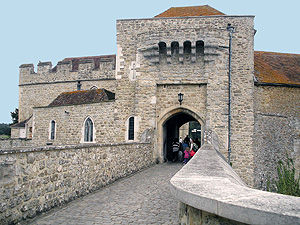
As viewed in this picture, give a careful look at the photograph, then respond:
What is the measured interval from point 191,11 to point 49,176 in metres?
15.1

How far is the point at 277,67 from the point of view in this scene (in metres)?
19.3

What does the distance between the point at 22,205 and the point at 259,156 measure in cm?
Result: 1386

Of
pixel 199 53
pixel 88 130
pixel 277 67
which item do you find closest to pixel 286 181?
pixel 277 67

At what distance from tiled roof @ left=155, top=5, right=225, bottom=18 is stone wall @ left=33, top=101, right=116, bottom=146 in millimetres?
6491

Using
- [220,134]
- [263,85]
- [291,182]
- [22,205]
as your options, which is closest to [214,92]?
[220,134]

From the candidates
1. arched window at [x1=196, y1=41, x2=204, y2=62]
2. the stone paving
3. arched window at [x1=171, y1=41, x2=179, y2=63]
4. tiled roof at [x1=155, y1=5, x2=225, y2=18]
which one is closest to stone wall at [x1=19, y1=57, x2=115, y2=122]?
tiled roof at [x1=155, y1=5, x2=225, y2=18]

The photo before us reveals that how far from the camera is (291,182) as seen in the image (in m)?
16.8

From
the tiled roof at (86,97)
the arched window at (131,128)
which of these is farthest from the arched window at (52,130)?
the arched window at (131,128)

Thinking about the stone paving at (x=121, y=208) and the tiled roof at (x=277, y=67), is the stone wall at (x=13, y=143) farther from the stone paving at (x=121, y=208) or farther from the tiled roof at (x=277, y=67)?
the stone paving at (x=121, y=208)

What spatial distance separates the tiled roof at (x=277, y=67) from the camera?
17.2 metres

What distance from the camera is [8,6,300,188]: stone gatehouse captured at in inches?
566

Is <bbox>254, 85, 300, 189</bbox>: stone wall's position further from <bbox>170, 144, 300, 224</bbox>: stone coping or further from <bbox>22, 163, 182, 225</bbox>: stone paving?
<bbox>170, 144, 300, 224</bbox>: stone coping

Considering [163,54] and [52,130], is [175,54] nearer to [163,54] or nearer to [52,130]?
[163,54]

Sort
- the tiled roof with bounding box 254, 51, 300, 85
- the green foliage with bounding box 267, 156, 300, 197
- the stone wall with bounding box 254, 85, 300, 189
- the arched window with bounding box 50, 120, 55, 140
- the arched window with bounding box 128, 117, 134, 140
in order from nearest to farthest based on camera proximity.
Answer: the arched window with bounding box 128, 117, 134, 140
the stone wall with bounding box 254, 85, 300, 189
the green foliage with bounding box 267, 156, 300, 197
the tiled roof with bounding box 254, 51, 300, 85
the arched window with bounding box 50, 120, 55, 140
